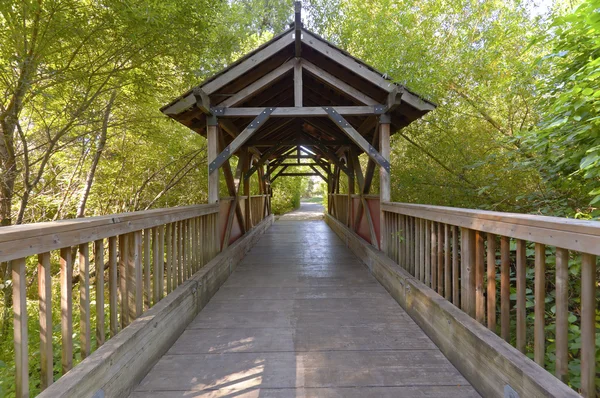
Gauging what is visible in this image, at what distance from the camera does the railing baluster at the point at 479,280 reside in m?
2.18

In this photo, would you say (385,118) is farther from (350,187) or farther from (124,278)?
(124,278)

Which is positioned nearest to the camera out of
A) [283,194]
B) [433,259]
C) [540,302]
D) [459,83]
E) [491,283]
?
[540,302]

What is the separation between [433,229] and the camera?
2.96m

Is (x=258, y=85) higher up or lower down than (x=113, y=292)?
higher up

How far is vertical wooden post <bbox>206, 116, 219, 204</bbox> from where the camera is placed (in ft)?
16.1

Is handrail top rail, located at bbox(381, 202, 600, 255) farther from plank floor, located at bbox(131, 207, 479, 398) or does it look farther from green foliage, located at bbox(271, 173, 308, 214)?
green foliage, located at bbox(271, 173, 308, 214)

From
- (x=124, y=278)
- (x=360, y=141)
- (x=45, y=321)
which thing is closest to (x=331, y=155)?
(x=360, y=141)

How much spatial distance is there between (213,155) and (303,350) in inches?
131

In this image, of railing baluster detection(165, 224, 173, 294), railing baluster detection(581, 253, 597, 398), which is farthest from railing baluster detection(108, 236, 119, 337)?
railing baluster detection(581, 253, 597, 398)

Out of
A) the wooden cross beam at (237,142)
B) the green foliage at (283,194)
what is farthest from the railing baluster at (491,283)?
the green foliage at (283,194)

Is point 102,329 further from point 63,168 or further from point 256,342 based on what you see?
point 63,168

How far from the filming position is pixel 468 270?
7.55ft

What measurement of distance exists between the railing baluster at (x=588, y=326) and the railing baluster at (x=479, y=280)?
799 mm

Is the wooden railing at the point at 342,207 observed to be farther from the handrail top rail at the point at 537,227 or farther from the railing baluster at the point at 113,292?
the railing baluster at the point at 113,292
